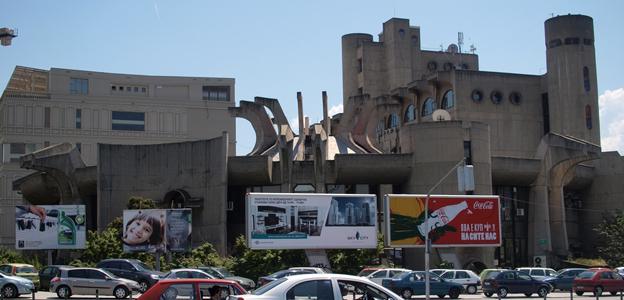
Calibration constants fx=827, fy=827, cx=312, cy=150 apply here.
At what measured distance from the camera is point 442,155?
59594 mm

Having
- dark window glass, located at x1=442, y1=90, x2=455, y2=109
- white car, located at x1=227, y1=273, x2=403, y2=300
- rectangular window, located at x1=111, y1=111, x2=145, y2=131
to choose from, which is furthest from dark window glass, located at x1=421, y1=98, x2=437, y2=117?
white car, located at x1=227, y1=273, x2=403, y2=300

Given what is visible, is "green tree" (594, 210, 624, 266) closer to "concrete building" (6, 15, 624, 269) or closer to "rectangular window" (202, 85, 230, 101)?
"concrete building" (6, 15, 624, 269)

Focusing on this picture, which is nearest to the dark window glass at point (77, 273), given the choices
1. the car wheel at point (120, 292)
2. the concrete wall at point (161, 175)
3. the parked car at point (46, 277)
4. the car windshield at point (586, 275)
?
the car wheel at point (120, 292)

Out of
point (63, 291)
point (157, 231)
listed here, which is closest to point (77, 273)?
point (63, 291)

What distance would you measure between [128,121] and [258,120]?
154ft

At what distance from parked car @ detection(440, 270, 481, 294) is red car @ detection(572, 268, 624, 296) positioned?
216 inches

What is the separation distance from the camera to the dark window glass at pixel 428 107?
9169cm

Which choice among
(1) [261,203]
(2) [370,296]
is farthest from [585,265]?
(2) [370,296]

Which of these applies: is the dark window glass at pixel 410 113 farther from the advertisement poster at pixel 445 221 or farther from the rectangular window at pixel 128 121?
the advertisement poster at pixel 445 221

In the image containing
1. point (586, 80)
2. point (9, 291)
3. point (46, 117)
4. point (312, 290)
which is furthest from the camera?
point (46, 117)

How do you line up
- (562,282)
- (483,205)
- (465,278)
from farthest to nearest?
(483,205)
(465,278)
(562,282)

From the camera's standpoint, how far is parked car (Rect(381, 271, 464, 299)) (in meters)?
37.8

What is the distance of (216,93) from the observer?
4697 inches

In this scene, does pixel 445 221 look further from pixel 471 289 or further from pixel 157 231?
pixel 157 231
